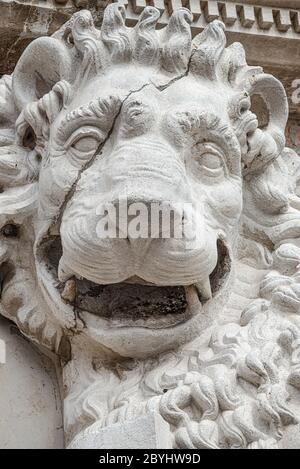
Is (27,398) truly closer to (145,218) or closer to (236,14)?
(145,218)

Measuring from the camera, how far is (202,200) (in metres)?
1.89

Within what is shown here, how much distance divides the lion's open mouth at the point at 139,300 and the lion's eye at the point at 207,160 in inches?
4.9

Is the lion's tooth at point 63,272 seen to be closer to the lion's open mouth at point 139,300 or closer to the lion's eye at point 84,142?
the lion's open mouth at point 139,300

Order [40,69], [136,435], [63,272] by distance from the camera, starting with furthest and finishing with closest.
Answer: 1. [40,69]
2. [63,272]
3. [136,435]

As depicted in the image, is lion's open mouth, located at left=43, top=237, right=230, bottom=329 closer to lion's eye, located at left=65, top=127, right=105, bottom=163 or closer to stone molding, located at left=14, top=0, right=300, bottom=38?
lion's eye, located at left=65, top=127, right=105, bottom=163

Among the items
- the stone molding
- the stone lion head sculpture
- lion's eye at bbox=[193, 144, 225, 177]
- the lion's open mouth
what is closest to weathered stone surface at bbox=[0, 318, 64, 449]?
the stone lion head sculpture

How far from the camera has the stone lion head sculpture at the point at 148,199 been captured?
1.79 metres

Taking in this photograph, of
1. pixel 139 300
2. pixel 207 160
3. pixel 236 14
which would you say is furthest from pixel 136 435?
pixel 236 14

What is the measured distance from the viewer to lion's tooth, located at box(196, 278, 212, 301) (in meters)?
1.87

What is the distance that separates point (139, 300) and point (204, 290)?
0.12 m

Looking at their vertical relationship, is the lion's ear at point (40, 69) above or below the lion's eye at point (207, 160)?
above

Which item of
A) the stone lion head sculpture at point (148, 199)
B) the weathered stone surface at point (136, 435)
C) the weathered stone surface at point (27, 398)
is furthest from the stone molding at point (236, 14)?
the weathered stone surface at point (136, 435)

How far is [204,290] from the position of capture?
74.0 inches
